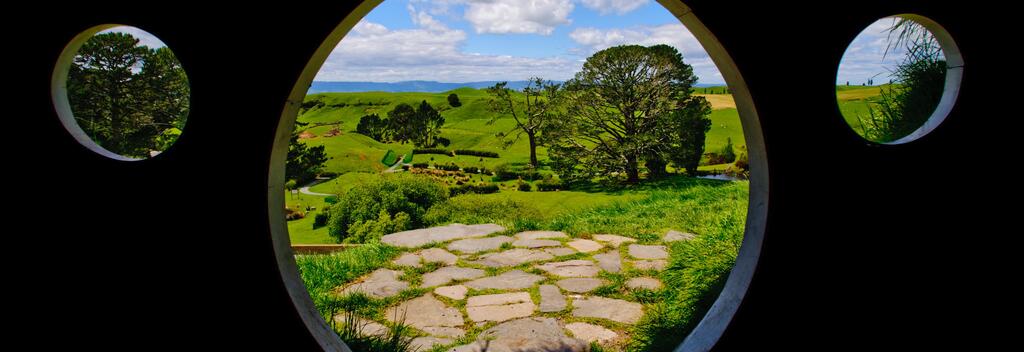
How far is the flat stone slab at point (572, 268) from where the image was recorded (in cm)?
492

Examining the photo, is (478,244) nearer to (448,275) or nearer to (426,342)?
(448,275)

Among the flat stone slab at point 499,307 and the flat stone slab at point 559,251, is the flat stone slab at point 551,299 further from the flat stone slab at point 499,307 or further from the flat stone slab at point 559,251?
the flat stone slab at point 559,251

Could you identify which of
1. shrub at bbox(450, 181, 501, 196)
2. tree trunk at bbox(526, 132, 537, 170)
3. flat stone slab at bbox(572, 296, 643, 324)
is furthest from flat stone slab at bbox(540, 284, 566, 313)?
tree trunk at bbox(526, 132, 537, 170)

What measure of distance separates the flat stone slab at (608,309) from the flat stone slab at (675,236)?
5.90 feet

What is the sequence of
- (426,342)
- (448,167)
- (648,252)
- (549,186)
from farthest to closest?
(448,167) → (549,186) → (648,252) → (426,342)

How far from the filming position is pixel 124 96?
8.91 m

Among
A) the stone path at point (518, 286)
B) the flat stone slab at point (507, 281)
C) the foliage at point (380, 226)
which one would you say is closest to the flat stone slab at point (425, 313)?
the stone path at point (518, 286)

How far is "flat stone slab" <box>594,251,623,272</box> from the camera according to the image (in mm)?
5007

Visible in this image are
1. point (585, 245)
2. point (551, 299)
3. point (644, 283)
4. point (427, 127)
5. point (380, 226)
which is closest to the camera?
point (551, 299)

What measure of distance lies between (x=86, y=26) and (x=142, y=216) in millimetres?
640

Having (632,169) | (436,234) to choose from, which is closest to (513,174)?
(632,169)

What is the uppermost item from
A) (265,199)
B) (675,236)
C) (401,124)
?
(401,124)

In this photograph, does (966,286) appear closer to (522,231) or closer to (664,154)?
(522,231)

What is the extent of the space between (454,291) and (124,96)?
784 centimetres
